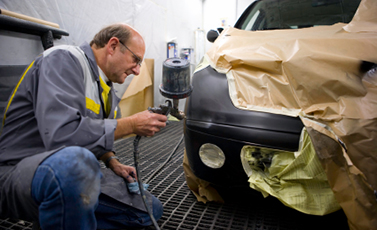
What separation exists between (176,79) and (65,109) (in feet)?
→ 1.76

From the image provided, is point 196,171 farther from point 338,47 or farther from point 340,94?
point 338,47

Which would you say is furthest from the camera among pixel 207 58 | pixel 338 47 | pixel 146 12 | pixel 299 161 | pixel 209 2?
pixel 209 2

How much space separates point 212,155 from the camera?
4.33 feet

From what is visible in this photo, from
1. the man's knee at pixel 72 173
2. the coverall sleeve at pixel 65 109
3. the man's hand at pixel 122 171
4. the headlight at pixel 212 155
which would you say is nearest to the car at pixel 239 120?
the headlight at pixel 212 155

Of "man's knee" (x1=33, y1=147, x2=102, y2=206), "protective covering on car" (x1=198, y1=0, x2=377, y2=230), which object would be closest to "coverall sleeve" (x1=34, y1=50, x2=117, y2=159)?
"man's knee" (x1=33, y1=147, x2=102, y2=206)

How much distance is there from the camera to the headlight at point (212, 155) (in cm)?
128

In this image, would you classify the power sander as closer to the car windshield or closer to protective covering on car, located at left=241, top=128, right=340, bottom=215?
protective covering on car, located at left=241, top=128, right=340, bottom=215

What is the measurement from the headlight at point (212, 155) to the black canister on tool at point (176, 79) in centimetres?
33

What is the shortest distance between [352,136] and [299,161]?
9.6 inches

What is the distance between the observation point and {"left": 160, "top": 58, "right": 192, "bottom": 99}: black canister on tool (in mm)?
1190

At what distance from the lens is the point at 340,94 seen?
110 centimetres

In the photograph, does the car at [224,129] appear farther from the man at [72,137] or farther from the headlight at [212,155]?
the man at [72,137]

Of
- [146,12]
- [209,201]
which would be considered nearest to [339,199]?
[209,201]

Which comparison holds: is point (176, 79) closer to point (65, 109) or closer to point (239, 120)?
point (239, 120)
